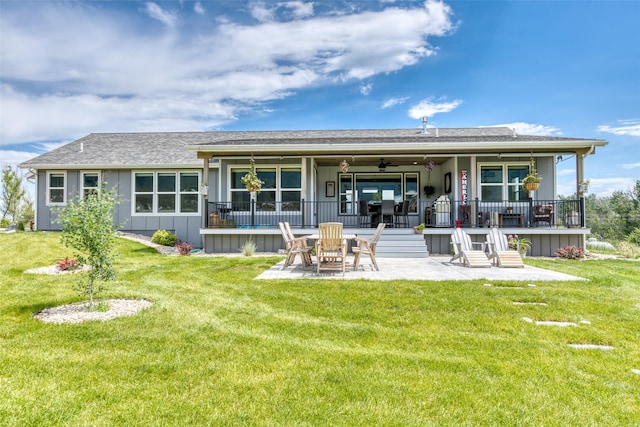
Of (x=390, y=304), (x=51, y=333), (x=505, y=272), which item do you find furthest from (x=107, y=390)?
(x=505, y=272)

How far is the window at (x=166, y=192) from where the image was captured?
13336 millimetres

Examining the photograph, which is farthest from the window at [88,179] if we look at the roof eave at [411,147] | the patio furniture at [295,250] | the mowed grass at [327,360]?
the patio furniture at [295,250]

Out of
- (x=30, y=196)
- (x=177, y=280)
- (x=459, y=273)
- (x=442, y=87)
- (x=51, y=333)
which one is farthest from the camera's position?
(x=30, y=196)

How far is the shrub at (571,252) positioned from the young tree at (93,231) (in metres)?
11.1

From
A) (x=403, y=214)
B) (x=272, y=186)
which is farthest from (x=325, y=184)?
(x=403, y=214)

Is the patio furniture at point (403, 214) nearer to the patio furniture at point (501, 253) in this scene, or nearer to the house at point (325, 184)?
the house at point (325, 184)

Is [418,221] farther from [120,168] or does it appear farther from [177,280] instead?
[120,168]

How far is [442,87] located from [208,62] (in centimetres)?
1144

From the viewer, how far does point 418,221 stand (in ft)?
43.4

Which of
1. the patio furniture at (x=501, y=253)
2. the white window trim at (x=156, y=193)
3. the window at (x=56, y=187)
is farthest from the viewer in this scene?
the window at (x=56, y=187)

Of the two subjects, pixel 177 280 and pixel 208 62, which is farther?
pixel 208 62

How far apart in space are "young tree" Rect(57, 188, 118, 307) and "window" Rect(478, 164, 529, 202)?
11.5 meters

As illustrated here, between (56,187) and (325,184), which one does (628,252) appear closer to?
(325,184)

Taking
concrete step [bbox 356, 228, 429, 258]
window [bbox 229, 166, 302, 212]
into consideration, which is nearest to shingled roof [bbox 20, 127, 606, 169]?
window [bbox 229, 166, 302, 212]
